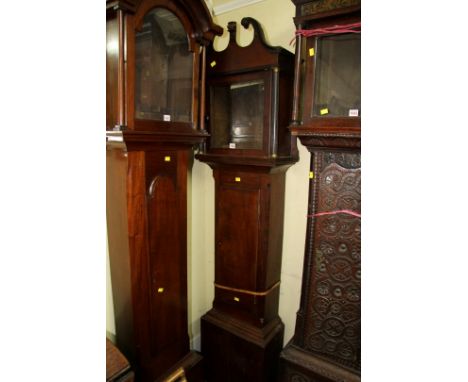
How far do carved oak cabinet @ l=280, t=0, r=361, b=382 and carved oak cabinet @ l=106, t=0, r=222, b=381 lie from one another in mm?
542

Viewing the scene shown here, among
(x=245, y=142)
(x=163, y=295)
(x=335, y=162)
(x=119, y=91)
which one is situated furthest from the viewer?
(x=245, y=142)

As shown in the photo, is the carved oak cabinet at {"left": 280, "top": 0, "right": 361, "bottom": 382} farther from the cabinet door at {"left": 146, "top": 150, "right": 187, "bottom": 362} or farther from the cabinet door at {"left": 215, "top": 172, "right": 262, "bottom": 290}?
the cabinet door at {"left": 146, "top": 150, "right": 187, "bottom": 362}

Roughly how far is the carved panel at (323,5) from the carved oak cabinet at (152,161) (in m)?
0.48

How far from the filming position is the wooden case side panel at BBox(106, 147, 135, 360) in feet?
4.49

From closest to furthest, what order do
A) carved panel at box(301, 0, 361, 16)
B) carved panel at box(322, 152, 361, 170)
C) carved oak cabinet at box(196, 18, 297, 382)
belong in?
carved panel at box(301, 0, 361, 16) → carved panel at box(322, 152, 361, 170) → carved oak cabinet at box(196, 18, 297, 382)

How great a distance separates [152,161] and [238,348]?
1.27m

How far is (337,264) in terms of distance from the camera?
1477mm

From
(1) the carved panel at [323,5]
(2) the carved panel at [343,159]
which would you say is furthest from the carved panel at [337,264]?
(1) the carved panel at [323,5]

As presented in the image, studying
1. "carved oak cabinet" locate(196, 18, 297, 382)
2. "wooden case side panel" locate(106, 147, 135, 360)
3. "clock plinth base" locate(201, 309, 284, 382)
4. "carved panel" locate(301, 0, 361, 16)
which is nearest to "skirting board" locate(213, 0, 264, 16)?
"carved oak cabinet" locate(196, 18, 297, 382)

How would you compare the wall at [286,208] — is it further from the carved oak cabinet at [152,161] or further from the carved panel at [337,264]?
the carved oak cabinet at [152,161]
